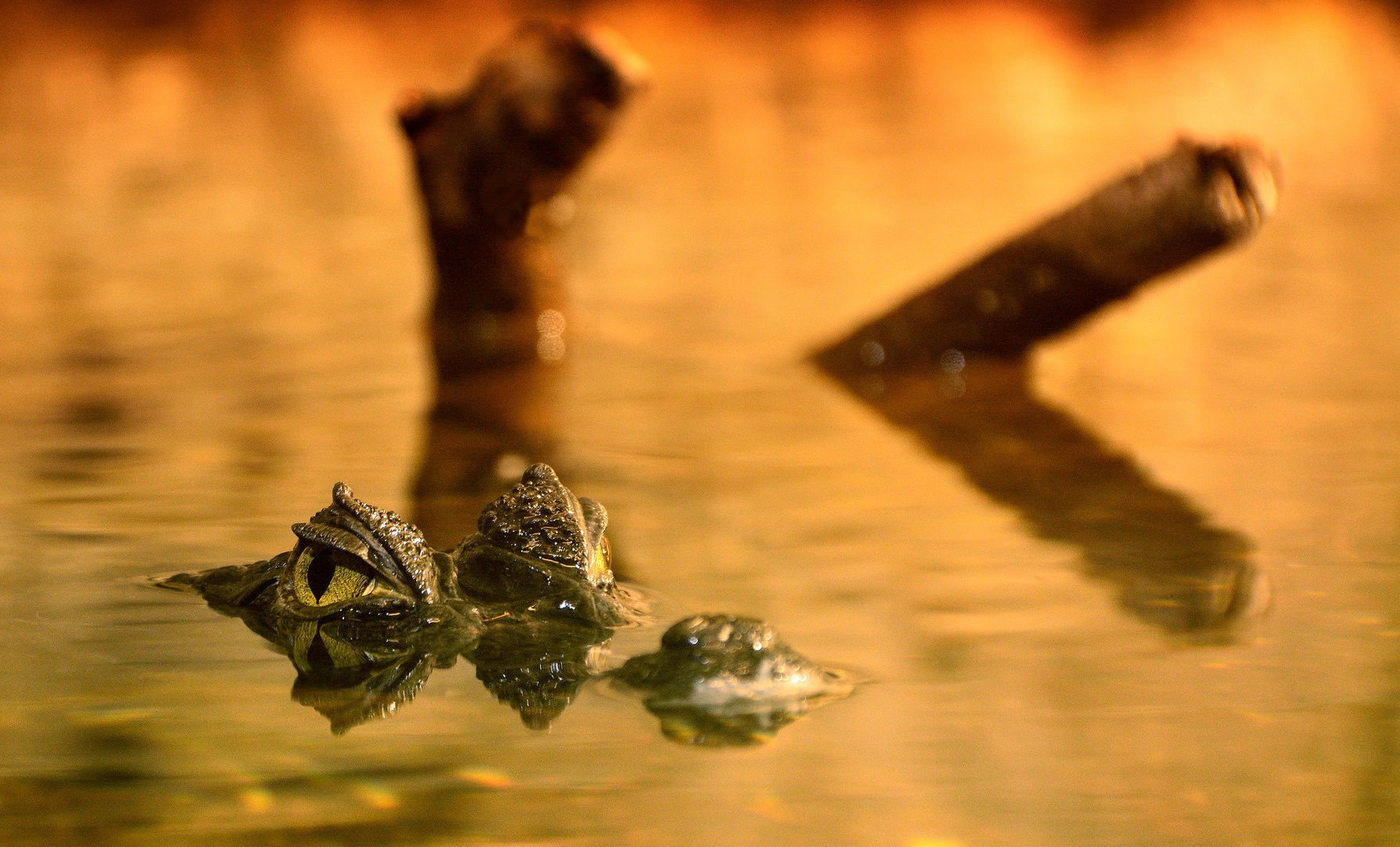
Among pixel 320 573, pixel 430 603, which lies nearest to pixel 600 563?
pixel 430 603

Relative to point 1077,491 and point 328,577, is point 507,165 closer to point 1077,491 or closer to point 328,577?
point 1077,491

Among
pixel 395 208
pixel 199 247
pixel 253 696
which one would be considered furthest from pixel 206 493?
pixel 395 208

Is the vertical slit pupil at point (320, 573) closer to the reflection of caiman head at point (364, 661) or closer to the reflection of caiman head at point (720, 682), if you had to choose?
the reflection of caiman head at point (364, 661)

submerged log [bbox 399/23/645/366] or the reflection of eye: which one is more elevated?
submerged log [bbox 399/23/645/366]

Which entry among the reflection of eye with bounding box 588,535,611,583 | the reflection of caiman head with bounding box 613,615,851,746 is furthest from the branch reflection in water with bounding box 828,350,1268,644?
the reflection of eye with bounding box 588,535,611,583

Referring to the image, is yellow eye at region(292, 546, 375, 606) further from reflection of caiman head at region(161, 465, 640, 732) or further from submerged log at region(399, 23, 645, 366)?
submerged log at region(399, 23, 645, 366)
